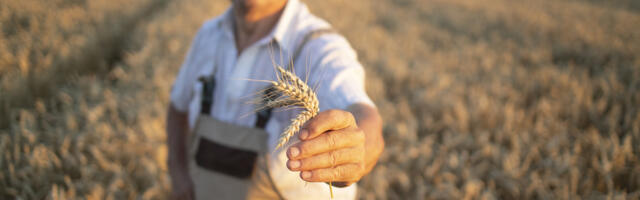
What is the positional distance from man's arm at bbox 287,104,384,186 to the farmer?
2.4 inches

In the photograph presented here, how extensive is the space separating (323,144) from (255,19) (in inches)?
34.5

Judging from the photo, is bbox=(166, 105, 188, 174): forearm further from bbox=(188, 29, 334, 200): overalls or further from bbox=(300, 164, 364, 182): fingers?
bbox=(300, 164, 364, 182): fingers

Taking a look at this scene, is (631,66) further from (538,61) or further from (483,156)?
(483,156)

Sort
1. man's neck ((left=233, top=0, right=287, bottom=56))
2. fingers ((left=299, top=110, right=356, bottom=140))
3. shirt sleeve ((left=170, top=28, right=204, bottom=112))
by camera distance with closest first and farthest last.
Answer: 1. fingers ((left=299, top=110, right=356, bottom=140))
2. man's neck ((left=233, top=0, right=287, bottom=56))
3. shirt sleeve ((left=170, top=28, right=204, bottom=112))

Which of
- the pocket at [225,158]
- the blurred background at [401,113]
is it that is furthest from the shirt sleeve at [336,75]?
the blurred background at [401,113]

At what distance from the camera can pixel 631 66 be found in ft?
14.0

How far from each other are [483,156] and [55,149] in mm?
3473

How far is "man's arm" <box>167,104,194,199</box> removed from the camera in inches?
64.2

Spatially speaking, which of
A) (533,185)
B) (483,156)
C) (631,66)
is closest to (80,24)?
(483,156)

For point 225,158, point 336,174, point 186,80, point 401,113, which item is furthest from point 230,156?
point 401,113

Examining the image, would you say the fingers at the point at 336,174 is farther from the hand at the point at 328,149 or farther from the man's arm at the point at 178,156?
the man's arm at the point at 178,156

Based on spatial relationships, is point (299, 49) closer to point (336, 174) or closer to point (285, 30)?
point (285, 30)

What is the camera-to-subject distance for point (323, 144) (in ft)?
1.97

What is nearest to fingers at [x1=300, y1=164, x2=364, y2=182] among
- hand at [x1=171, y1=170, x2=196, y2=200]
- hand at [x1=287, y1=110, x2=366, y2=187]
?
hand at [x1=287, y1=110, x2=366, y2=187]
